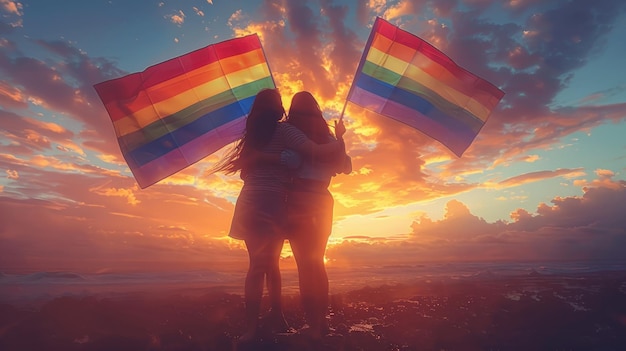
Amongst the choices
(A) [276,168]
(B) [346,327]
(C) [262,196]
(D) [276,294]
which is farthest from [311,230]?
(B) [346,327]

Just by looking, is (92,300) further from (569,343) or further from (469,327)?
(569,343)

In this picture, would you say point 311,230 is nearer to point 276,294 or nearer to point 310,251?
point 310,251

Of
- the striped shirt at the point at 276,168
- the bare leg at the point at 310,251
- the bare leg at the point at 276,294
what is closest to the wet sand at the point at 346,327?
the bare leg at the point at 310,251

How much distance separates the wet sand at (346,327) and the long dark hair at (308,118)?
7.31 ft

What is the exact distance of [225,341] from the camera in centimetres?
430

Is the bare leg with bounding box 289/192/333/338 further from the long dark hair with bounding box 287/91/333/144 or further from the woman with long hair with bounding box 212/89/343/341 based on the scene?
the long dark hair with bounding box 287/91/333/144

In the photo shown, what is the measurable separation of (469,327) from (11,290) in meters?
12.0

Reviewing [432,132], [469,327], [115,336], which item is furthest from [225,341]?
[432,132]

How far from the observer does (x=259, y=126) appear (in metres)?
3.87

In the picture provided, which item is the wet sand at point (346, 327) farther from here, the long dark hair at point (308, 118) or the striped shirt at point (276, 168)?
the long dark hair at point (308, 118)

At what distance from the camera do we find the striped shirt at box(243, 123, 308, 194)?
3730 mm

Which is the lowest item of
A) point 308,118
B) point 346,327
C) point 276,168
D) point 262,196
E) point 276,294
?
point 346,327

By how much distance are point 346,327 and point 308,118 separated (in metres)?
3.10

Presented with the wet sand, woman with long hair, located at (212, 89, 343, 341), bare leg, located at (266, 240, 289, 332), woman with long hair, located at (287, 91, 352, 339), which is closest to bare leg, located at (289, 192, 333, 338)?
woman with long hair, located at (287, 91, 352, 339)
